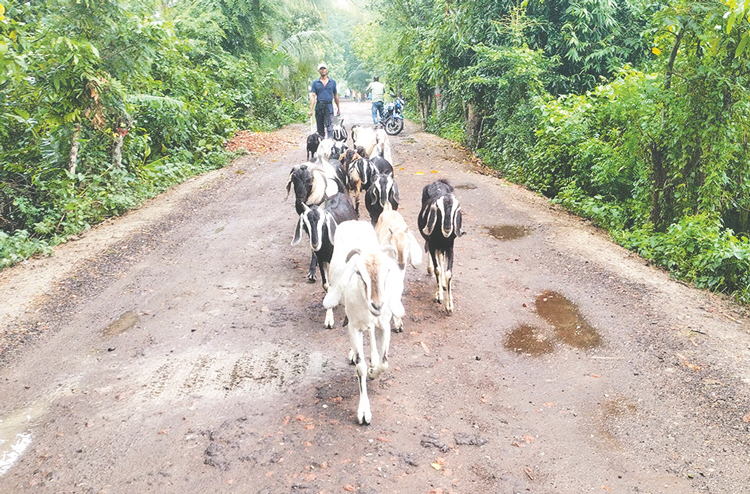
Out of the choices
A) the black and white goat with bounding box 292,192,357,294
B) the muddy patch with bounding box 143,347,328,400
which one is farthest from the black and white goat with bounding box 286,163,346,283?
the muddy patch with bounding box 143,347,328,400

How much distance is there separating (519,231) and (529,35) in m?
7.09

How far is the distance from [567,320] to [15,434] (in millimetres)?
5574

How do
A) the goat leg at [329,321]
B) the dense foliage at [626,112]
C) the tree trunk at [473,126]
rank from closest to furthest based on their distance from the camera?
the goat leg at [329,321]
the dense foliage at [626,112]
the tree trunk at [473,126]

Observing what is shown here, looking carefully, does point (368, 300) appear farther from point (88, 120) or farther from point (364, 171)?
point (88, 120)

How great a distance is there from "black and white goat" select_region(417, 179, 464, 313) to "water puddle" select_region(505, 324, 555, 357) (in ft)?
2.76

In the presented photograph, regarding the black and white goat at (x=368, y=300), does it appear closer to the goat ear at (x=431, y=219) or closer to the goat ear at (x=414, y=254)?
the goat ear at (x=414, y=254)

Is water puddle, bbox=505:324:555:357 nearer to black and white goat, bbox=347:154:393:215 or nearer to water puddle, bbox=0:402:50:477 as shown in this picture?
black and white goat, bbox=347:154:393:215

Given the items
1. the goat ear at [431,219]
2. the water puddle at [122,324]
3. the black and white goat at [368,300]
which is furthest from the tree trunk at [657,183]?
the water puddle at [122,324]

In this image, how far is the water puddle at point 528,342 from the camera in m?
5.93

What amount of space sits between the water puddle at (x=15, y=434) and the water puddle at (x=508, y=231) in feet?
23.1

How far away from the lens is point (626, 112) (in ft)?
31.5

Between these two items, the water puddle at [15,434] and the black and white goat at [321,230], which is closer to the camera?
the water puddle at [15,434]

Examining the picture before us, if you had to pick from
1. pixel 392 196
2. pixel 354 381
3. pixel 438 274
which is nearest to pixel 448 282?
pixel 438 274

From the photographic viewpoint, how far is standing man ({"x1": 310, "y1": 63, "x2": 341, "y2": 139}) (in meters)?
13.2
